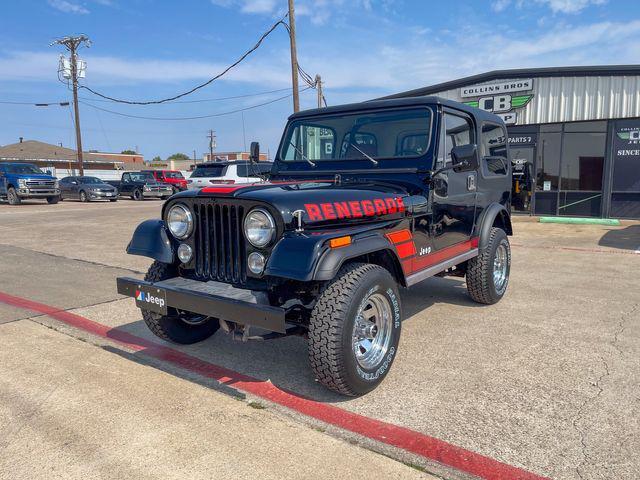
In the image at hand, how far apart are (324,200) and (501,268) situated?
3144mm

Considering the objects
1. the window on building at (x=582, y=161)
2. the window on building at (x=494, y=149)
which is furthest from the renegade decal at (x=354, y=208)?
the window on building at (x=582, y=161)

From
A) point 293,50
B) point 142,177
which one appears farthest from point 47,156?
point 293,50

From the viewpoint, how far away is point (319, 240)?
2867 mm

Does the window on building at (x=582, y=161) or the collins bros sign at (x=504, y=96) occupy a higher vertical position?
the collins bros sign at (x=504, y=96)

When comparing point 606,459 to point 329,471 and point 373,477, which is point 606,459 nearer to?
point 373,477

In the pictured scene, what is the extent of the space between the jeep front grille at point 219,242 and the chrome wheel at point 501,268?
319cm

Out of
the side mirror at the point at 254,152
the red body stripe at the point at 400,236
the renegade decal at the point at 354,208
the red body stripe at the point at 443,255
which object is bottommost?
the red body stripe at the point at 443,255

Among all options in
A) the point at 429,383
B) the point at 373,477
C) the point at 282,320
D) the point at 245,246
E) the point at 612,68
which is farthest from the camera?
the point at 612,68

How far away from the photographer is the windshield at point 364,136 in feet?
13.8

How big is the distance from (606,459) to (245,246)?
7.51 feet

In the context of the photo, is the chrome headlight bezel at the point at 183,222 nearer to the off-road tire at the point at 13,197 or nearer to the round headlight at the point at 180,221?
the round headlight at the point at 180,221

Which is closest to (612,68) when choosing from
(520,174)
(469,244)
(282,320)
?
(520,174)

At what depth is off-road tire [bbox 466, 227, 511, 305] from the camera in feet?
16.5

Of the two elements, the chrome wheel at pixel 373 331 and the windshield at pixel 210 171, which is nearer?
the chrome wheel at pixel 373 331
